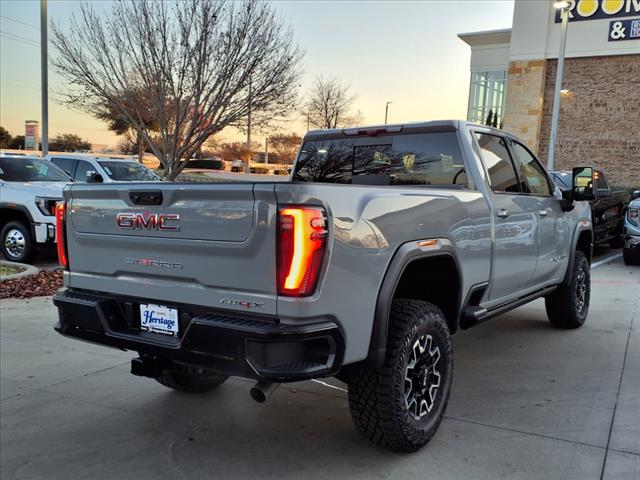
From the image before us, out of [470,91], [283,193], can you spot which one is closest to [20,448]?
[283,193]

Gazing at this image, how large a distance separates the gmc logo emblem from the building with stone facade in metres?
26.2

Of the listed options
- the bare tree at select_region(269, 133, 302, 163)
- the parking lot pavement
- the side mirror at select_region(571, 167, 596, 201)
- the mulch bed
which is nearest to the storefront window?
the bare tree at select_region(269, 133, 302, 163)

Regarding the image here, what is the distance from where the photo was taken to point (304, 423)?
3.76 metres

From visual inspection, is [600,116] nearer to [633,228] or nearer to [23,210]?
[633,228]

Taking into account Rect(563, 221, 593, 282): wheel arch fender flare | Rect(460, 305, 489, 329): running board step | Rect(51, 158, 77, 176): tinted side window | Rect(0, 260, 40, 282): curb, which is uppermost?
Rect(51, 158, 77, 176): tinted side window

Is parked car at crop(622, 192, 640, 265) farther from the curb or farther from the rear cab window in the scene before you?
the curb

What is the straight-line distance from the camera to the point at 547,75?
27406 mm

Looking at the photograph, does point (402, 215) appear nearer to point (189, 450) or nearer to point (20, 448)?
point (189, 450)

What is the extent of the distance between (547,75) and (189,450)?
28.0m

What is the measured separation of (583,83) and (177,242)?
2756 centimetres

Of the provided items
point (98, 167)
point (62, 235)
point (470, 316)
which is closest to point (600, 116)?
point (98, 167)

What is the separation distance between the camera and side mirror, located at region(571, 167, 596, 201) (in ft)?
17.4

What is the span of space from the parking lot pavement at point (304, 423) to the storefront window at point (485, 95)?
29240 millimetres

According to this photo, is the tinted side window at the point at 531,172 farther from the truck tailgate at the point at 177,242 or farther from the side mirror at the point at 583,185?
the truck tailgate at the point at 177,242
